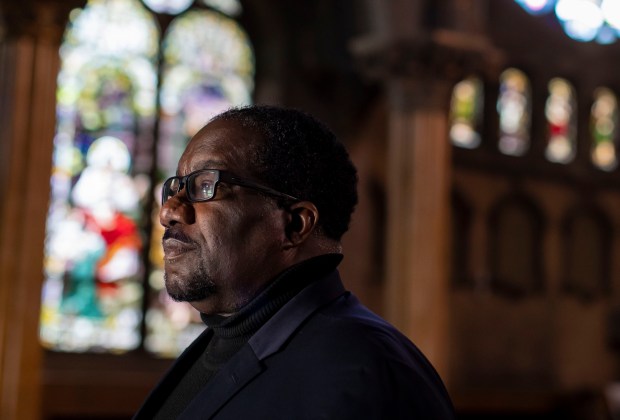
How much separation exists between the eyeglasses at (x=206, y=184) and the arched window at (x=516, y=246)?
10.2 meters

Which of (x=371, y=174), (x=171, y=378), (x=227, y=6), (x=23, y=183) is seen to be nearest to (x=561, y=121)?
(x=371, y=174)

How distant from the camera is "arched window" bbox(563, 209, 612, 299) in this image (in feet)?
39.5

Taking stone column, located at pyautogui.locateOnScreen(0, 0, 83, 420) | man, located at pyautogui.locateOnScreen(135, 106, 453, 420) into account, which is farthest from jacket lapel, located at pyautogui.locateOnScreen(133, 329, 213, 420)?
stone column, located at pyautogui.locateOnScreen(0, 0, 83, 420)

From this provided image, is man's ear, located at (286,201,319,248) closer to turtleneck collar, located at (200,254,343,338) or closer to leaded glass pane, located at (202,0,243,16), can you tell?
turtleneck collar, located at (200,254,343,338)

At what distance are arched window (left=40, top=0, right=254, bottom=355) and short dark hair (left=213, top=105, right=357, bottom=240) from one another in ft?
26.4

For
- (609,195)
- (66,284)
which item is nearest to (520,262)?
(609,195)

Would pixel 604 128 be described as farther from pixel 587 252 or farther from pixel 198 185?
pixel 198 185

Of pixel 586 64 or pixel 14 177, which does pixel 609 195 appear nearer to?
pixel 586 64

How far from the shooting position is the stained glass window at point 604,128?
12.5 m

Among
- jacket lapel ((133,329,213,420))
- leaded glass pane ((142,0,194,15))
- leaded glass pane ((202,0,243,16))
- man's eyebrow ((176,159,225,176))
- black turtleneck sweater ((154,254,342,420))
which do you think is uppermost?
leaded glass pane ((202,0,243,16))

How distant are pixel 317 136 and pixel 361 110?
8.91m

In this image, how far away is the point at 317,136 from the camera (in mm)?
1532

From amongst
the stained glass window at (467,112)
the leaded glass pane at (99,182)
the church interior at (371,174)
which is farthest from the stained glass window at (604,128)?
the leaded glass pane at (99,182)

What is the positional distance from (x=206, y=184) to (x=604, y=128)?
11686 mm
